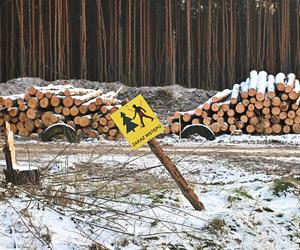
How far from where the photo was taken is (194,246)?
3980 mm

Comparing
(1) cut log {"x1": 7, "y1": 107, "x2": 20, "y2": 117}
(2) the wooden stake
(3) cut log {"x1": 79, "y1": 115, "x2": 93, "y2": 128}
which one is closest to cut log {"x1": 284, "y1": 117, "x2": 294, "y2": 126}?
(3) cut log {"x1": 79, "y1": 115, "x2": 93, "y2": 128}

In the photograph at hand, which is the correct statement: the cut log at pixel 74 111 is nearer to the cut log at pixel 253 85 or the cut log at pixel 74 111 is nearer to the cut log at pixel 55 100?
the cut log at pixel 55 100

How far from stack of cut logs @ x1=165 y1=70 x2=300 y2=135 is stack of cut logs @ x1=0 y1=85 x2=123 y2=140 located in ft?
4.07

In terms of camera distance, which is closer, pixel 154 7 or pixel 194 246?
pixel 194 246

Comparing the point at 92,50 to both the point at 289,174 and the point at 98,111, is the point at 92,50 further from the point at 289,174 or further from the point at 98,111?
the point at 289,174

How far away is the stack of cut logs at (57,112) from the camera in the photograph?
10.9 metres

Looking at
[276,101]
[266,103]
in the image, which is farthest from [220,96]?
[276,101]

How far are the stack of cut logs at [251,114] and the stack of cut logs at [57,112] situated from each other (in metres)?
1.24

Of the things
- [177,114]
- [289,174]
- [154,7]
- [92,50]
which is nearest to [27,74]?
[92,50]

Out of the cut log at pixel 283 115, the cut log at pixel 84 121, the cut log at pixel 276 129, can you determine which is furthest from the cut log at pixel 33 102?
the cut log at pixel 283 115

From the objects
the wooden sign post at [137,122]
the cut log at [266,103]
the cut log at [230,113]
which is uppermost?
the wooden sign post at [137,122]

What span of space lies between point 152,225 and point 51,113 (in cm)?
717

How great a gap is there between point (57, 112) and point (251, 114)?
3.70 m

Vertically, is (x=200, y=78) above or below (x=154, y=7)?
below
